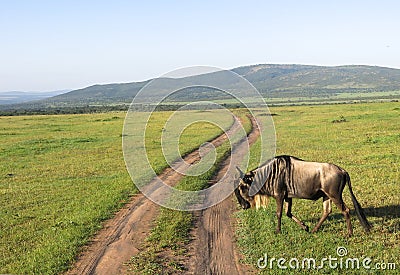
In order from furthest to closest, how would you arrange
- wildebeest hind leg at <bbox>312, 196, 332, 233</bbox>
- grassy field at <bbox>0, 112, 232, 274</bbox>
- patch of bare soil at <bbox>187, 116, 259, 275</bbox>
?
1. wildebeest hind leg at <bbox>312, 196, 332, 233</bbox>
2. grassy field at <bbox>0, 112, 232, 274</bbox>
3. patch of bare soil at <bbox>187, 116, 259, 275</bbox>

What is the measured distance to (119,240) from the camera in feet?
34.7

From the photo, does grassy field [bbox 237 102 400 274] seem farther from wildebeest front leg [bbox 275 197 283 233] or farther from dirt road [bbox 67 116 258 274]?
dirt road [bbox 67 116 258 274]

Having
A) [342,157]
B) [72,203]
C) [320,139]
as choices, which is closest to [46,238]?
[72,203]

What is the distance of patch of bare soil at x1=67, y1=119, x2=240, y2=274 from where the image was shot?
29.8 ft

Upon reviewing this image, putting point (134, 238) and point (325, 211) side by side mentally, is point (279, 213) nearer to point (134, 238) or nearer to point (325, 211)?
→ point (325, 211)

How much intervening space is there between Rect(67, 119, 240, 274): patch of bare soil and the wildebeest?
5.11 ft

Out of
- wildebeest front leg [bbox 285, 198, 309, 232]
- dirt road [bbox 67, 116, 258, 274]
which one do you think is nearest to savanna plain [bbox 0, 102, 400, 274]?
wildebeest front leg [bbox 285, 198, 309, 232]

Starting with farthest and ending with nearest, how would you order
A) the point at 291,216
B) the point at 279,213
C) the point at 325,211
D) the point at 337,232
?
the point at 291,216, the point at 279,213, the point at 325,211, the point at 337,232

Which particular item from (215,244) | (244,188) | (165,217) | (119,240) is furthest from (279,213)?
(119,240)

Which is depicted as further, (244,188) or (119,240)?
(244,188)

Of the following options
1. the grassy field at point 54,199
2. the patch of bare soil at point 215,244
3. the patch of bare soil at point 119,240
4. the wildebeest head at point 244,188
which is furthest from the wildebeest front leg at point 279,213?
the grassy field at point 54,199

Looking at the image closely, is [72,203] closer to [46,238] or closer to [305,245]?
[46,238]

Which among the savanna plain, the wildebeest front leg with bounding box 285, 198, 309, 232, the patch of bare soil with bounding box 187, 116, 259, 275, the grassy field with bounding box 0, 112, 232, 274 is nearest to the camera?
the patch of bare soil with bounding box 187, 116, 259, 275

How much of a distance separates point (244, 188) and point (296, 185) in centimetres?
141
